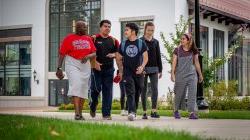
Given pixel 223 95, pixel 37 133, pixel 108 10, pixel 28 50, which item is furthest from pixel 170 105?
pixel 37 133

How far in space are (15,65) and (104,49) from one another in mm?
23240

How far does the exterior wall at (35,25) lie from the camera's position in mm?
33188

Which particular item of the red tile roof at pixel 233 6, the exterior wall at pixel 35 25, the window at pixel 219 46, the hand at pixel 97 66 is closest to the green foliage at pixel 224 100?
the red tile roof at pixel 233 6

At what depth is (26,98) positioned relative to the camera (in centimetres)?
3322

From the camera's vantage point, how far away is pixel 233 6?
115 ft

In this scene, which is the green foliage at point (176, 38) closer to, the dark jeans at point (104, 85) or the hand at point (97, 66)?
the dark jeans at point (104, 85)

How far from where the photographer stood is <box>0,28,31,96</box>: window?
34000 millimetres

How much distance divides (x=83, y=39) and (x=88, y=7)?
20.2 metres

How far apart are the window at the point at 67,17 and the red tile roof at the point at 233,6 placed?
578 cm


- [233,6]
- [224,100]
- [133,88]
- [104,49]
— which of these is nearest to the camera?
[133,88]

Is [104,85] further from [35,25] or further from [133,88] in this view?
[35,25]

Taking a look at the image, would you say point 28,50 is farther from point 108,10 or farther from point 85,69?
point 85,69

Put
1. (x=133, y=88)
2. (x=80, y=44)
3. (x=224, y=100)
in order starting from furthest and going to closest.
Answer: (x=224, y=100), (x=133, y=88), (x=80, y=44)

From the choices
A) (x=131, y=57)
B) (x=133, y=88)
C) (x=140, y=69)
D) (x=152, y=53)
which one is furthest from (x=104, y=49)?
(x=152, y=53)
